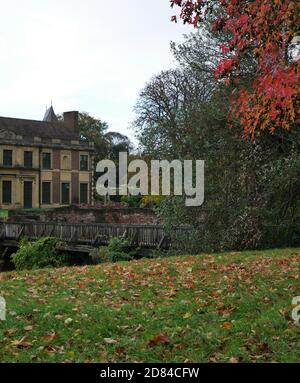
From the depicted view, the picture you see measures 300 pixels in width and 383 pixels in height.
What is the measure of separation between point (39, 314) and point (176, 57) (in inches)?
593

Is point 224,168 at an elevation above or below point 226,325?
above

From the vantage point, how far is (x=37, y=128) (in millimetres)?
65375

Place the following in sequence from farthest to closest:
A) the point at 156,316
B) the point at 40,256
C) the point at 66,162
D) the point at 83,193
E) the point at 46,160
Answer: the point at 83,193, the point at 66,162, the point at 46,160, the point at 40,256, the point at 156,316

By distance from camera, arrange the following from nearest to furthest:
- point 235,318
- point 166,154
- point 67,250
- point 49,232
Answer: point 235,318
point 166,154
point 67,250
point 49,232

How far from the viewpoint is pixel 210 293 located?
8.80 metres

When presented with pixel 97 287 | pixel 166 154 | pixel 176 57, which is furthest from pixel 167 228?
pixel 97 287

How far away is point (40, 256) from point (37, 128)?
42.9 m

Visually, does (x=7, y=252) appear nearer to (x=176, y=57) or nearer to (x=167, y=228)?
(x=167, y=228)

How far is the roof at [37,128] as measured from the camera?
62500mm

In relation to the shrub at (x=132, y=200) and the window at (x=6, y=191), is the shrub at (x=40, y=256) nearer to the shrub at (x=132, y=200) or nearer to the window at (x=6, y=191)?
the shrub at (x=132, y=200)

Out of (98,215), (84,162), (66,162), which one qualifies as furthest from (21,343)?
(84,162)

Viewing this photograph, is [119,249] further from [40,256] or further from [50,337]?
[50,337]
